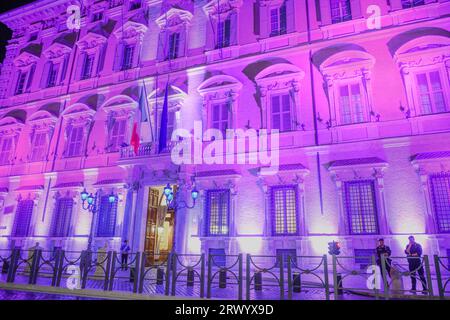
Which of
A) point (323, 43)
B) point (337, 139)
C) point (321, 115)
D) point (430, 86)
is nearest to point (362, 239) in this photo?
point (337, 139)

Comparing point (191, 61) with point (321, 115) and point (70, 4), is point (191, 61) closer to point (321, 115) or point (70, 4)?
point (321, 115)

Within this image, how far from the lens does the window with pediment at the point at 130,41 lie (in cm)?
1770

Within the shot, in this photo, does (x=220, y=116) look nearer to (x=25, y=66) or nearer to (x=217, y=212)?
(x=217, y=212)

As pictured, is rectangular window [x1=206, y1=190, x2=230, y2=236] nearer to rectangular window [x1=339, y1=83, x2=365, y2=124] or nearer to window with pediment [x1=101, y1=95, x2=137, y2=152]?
window with pediment [x1=101, y1=95, x2=137, y2=152]

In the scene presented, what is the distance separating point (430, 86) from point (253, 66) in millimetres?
7336

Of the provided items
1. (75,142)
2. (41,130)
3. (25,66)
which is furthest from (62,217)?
(25,66)

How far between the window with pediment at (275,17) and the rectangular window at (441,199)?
890 cm

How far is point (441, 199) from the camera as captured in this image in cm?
1059

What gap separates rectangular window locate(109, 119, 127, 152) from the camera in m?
16.1

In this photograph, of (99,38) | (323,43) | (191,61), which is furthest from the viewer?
(99,38)

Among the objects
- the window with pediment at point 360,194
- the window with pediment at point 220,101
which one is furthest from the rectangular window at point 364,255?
the window with pediment at point 220,101

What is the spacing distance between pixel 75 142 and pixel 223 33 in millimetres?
10345

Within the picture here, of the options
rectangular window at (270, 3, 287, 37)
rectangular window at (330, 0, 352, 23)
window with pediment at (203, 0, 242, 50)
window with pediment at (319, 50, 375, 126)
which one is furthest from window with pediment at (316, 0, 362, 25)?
window with pediment at (203, 0, 242, 50)

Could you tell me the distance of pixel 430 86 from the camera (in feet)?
38.1
